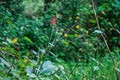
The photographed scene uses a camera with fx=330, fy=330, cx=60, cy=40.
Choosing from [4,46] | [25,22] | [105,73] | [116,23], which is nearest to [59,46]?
[25,22]

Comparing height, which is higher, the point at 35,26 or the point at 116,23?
the point at 35,26

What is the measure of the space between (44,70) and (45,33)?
16.7ft

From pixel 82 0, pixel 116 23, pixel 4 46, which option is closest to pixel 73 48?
pixel 116 23

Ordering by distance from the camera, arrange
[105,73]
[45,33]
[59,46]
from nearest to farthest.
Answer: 1. [105,73]
2. [59,46]
3. [45,33]

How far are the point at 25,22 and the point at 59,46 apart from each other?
2.67 ft

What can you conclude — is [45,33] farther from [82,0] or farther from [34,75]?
[34,75]

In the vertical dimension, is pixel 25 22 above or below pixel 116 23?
above

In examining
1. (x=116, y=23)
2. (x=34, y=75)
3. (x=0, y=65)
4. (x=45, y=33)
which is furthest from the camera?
(x=116, y=23)

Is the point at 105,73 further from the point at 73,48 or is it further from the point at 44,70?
the point at 73,48

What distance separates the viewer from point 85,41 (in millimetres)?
6289

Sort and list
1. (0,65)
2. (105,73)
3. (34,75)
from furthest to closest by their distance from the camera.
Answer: (105,73), (0,65), (34,75)

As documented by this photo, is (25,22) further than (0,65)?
Yes

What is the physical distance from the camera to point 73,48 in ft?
19.9

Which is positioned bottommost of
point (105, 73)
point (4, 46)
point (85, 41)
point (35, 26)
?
point (85, 41)
